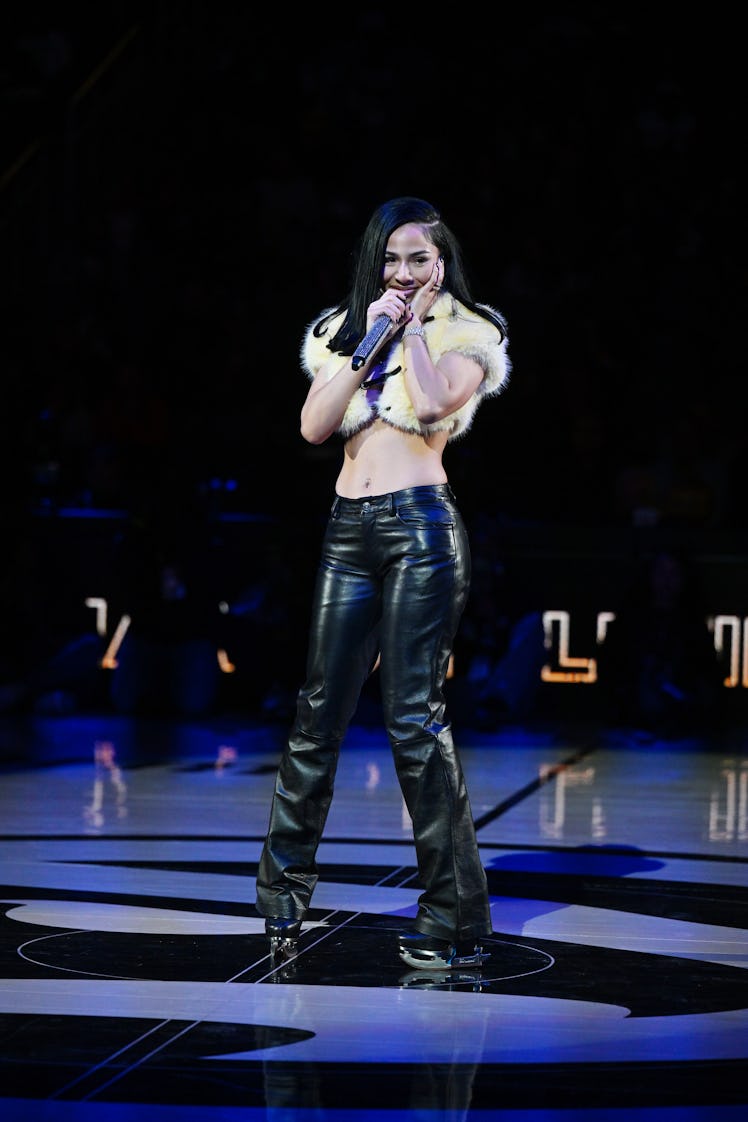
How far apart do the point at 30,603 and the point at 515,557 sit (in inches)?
101

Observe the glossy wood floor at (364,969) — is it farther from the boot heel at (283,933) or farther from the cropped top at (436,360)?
the cropped top at (436,360)

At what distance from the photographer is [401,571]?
3424mm

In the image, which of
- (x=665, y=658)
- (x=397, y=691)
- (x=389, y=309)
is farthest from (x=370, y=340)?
(x=665, y=658)

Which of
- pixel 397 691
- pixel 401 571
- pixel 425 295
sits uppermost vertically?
pixel 425 295

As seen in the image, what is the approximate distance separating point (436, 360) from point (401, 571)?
435 mm

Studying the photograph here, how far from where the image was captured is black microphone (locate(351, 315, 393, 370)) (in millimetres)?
3322

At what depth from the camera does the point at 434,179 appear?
11.7 metres

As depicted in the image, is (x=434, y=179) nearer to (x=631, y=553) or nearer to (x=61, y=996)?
(x=631, y=553)

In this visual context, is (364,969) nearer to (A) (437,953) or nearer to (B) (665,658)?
(A) (437,953)

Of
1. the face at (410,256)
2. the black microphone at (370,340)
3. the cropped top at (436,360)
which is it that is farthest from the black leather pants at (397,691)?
the face at (410,256)

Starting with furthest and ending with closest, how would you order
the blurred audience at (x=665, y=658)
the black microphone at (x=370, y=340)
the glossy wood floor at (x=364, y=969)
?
the blurred audience at (x=665, y=658), the black microphone at (x=370, y=340), the glossy wood floor at (x=364, y=969)

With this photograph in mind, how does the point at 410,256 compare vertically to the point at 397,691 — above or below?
above

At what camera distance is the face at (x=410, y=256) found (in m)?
3.49

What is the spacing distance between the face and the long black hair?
1 cm
